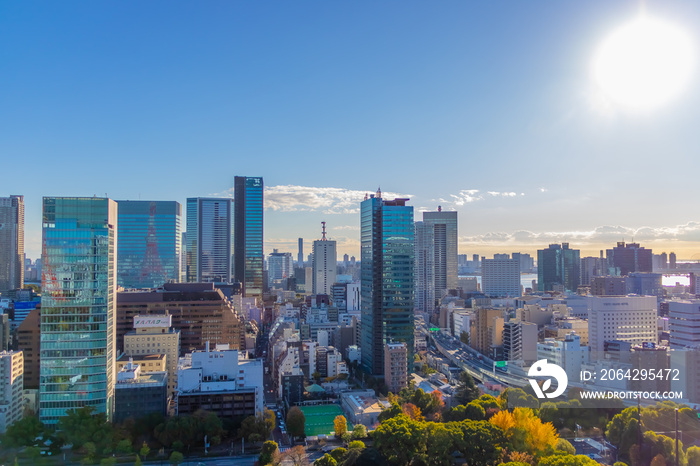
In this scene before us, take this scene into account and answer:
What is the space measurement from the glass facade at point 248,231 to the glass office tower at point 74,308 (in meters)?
36.6

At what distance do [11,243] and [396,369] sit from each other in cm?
4328

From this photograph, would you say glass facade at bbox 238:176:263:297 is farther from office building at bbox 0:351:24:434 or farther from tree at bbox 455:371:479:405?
tree at bbox 455:371:479:405

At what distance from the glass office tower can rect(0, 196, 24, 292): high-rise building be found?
3892 cm

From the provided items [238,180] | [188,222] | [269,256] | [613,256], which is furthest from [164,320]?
[269,256]

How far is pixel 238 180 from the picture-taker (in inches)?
2095

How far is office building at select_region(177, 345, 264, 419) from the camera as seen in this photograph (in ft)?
54.2

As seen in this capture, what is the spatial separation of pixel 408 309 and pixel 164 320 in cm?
1136

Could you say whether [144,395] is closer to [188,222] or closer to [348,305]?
[348,305]

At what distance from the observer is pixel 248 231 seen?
53156 mm

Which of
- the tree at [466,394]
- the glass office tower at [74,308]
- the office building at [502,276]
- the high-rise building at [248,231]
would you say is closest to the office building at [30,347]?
the glass office tower at [74,308]

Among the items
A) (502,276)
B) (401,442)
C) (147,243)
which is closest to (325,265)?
(147,243)

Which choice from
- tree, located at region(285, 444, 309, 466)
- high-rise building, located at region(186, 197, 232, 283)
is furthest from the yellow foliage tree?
high-rise building, located at region(186, 197, 232, 283)

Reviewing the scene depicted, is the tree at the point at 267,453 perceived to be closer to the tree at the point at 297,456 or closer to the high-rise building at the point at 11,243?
the tree at the point at 297,456

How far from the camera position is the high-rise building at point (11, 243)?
4809 centimetres
